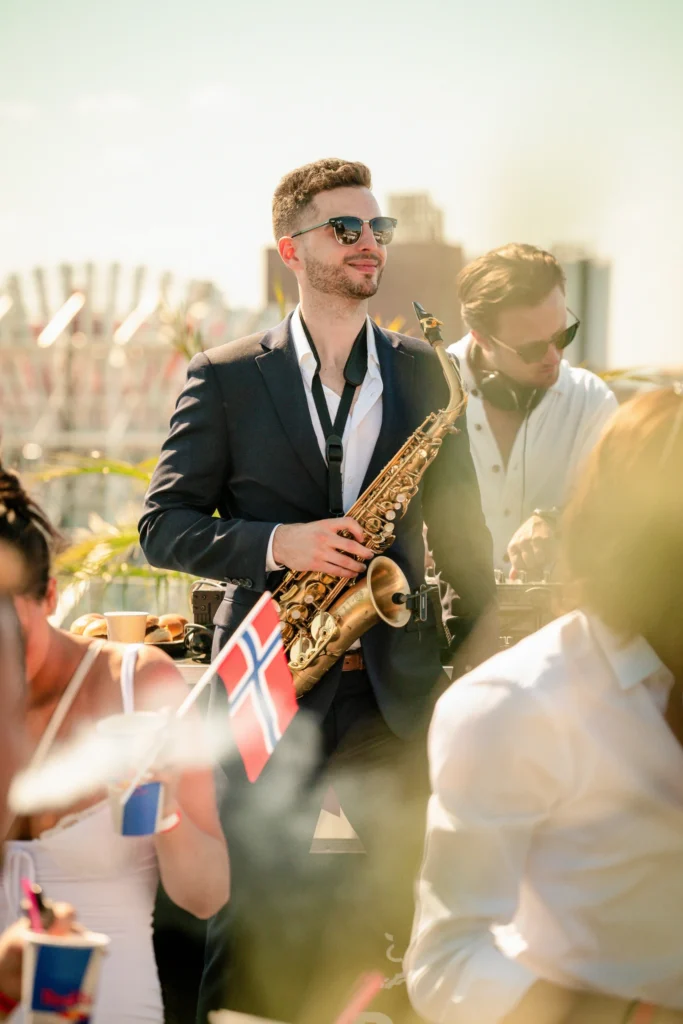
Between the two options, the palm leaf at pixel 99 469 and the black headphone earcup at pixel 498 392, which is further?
the palm leaf at pixel 99 469

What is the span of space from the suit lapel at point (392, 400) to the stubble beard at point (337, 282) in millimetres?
185

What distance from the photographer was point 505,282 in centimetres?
443

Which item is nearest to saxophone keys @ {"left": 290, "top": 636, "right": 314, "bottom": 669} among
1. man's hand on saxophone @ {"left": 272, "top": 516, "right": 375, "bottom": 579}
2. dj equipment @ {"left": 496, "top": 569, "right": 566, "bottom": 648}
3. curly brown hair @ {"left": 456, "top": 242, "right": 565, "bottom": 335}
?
man's hand on saxophone @ {"left": 272, "top": 516, "right": 375, "bottom": 579}

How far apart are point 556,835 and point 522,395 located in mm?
2906

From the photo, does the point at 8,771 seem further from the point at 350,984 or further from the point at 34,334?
the point at 34,334

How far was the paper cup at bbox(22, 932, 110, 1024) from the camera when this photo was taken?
5.09 feet

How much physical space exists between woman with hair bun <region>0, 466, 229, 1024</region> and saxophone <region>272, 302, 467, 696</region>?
1.07 m

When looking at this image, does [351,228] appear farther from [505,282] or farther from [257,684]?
[257,684]

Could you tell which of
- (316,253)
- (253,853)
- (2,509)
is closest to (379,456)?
(316,253)

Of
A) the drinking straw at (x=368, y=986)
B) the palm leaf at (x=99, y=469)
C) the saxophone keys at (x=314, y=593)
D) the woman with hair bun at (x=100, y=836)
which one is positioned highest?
the woman with hair bun at (x=100, y=836)

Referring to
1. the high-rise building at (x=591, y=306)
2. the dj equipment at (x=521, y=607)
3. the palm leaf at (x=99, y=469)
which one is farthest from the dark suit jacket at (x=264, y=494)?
the high-rise building at (x=591, y=306)

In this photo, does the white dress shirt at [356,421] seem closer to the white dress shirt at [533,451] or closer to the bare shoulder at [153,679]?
the white dress shirt at [533,451]

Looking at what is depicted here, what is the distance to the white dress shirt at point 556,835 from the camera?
5.48 feet

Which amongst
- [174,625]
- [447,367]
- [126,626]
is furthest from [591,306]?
[447,367]
